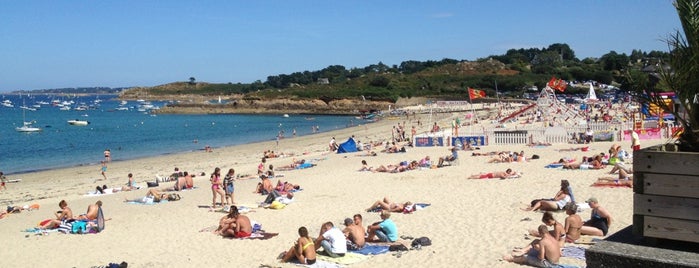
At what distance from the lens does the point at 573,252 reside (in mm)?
8375

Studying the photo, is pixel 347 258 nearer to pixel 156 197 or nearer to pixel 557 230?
pixel 557 230

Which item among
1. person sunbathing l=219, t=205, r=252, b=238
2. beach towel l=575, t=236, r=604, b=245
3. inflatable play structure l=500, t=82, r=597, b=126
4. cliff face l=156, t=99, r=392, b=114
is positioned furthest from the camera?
cliff face l=156, t=99, r=392, b=114

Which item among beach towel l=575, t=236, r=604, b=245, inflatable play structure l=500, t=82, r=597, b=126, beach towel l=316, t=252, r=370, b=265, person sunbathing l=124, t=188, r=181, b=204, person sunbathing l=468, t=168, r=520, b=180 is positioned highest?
inflatable play structure l=500, t=82, r=597, b=126

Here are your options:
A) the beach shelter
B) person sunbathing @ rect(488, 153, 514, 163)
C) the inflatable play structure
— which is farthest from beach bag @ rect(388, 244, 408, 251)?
the inflatable play structure

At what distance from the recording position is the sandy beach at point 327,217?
9.55 metres

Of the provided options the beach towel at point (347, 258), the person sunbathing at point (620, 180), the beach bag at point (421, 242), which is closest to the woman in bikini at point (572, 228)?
the beach bag at point (421, 242)

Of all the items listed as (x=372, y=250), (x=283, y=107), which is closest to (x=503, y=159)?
(x=372, y=250)

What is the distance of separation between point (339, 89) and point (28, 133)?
54869 mm

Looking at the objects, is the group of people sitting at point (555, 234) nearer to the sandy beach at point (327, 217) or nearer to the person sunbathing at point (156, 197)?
the sandy beach at point (327, 217)

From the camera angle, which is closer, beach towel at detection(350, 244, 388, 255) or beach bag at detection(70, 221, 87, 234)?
beach towel at detection(350, 244, 388, 255)

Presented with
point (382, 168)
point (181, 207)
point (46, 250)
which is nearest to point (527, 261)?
point (46, 250)

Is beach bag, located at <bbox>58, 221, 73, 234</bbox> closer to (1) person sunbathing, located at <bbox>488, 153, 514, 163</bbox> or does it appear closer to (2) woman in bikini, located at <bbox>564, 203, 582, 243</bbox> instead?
(2) woman in bikini, located at <bbox>564, 203, 582, 243</bbox>

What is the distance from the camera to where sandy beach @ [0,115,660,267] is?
376 inches

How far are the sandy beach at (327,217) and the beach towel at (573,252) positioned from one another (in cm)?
19
